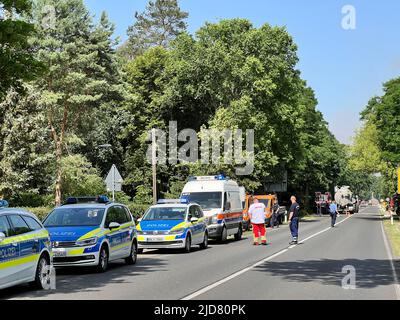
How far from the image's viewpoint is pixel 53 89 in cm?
4566

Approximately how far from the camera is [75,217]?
15.8m

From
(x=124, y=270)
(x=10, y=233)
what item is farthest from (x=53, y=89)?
(x=10, y=233)

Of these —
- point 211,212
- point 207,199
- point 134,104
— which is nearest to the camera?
point 211,212

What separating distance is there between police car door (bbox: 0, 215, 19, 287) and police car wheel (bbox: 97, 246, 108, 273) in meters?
3.80

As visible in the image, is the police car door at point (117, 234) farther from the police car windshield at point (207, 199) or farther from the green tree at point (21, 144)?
the green tree at point (21, 144)

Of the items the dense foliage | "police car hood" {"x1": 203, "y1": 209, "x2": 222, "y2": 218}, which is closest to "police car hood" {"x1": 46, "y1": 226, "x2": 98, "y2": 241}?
"police car hood" {"x1": 203, "y1": 209, "x2": 222, "y2": 218}

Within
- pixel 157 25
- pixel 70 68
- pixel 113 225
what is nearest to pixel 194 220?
pixel 113 225

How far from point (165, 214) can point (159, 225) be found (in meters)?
1.09

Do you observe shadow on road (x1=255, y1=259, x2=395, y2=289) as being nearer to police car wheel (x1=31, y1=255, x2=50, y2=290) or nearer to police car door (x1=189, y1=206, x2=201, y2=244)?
police car wheel (x1=31, y1=255, x2=50, y2=290)

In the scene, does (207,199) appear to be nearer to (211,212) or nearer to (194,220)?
(211,212)

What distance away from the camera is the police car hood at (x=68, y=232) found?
1458 cm

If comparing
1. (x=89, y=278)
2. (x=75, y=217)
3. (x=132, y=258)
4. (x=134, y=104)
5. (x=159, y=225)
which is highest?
(x=134, y=104)

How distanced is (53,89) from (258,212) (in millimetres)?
26287
